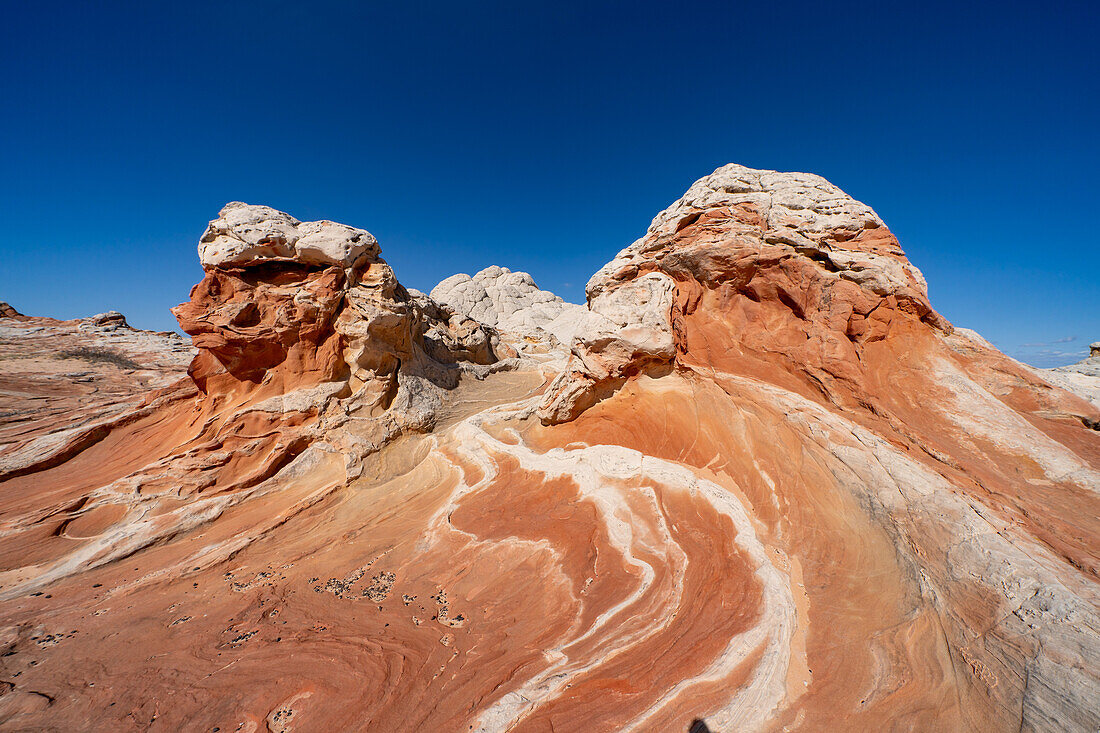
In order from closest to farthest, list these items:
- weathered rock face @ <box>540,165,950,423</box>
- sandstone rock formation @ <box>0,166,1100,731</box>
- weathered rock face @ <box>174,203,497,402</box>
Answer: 1. sandstone rock formation @ <box>0,166,1100,731</box>
2. weathered rock face @ <box>540,165,950,423</box>
3. weathered rock face @ <box>174,203,497,402</box>

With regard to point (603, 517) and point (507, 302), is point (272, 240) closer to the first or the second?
point (603, 517)

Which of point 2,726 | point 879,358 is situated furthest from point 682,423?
point 2,726

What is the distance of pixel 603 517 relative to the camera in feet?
20.5

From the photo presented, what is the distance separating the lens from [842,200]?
7750mm

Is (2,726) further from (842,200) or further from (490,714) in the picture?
(842,200)

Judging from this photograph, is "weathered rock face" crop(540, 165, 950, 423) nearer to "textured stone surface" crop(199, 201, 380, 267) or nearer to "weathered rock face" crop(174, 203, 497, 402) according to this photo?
"weathered rock face" crop(174, 203, 497, 402)

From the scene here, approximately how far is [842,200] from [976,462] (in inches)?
208

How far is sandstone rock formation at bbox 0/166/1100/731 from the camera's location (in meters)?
3.59

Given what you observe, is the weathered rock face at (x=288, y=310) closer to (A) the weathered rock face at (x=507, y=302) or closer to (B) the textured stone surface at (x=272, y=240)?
(B) the textured stone surface at (x=272, y=240)

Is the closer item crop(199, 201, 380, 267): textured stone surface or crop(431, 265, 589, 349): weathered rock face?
crop(199, 201, 380, 267): textured stone surface

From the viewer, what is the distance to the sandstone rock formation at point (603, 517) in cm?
359

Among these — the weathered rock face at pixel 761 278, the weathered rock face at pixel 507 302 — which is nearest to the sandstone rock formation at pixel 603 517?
the weathered rock face at pixel 761 278

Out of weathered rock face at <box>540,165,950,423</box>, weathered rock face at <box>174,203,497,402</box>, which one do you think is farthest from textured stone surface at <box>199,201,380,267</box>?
weathered rock face at <box>540,165,950,423</box>

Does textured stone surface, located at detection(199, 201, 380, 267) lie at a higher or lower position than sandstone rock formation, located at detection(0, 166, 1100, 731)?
higher
